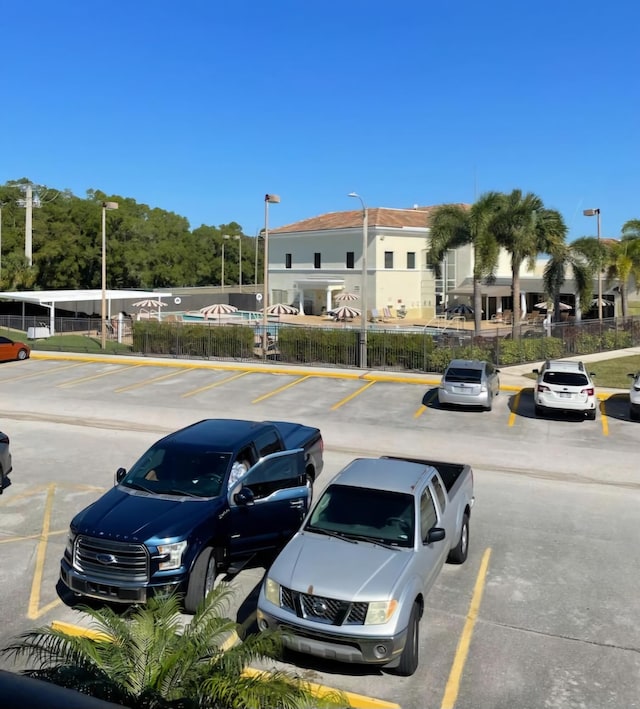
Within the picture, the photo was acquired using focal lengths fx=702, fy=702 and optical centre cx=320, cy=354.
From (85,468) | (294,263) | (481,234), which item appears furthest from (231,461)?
(294,263)

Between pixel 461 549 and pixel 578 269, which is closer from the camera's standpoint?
pixel 461 549

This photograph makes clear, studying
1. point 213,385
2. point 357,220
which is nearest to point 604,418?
point 213,385

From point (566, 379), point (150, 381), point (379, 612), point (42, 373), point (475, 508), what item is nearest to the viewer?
point (379, 612)

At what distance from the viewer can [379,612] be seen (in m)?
6.23

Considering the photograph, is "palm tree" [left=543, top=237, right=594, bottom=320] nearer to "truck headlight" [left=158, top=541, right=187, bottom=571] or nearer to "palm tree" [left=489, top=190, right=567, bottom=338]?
"palm tree" [left=489, top=190, right=567, bottom=338]

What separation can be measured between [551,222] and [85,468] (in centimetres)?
2478

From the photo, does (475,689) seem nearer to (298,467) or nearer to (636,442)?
(298,467)

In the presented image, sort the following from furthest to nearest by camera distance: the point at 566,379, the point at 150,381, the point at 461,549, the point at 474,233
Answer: the point at 474,233 < the point at 150,381 < the point at 566,379 < the point at 461,549

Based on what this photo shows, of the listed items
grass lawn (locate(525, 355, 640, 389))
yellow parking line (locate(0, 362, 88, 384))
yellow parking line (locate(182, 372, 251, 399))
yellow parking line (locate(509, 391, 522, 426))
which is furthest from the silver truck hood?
yellow parking line (locate(0, 362, 88, 384))

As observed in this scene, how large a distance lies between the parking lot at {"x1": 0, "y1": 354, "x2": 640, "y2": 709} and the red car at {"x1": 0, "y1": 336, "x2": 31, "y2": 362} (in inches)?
148

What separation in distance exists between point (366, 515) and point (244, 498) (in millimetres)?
1549

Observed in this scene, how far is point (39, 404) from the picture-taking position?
21766 millimetres

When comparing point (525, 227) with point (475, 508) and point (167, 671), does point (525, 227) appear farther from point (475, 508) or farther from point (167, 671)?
point (167, 671)

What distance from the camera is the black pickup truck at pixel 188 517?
7.29 metres
